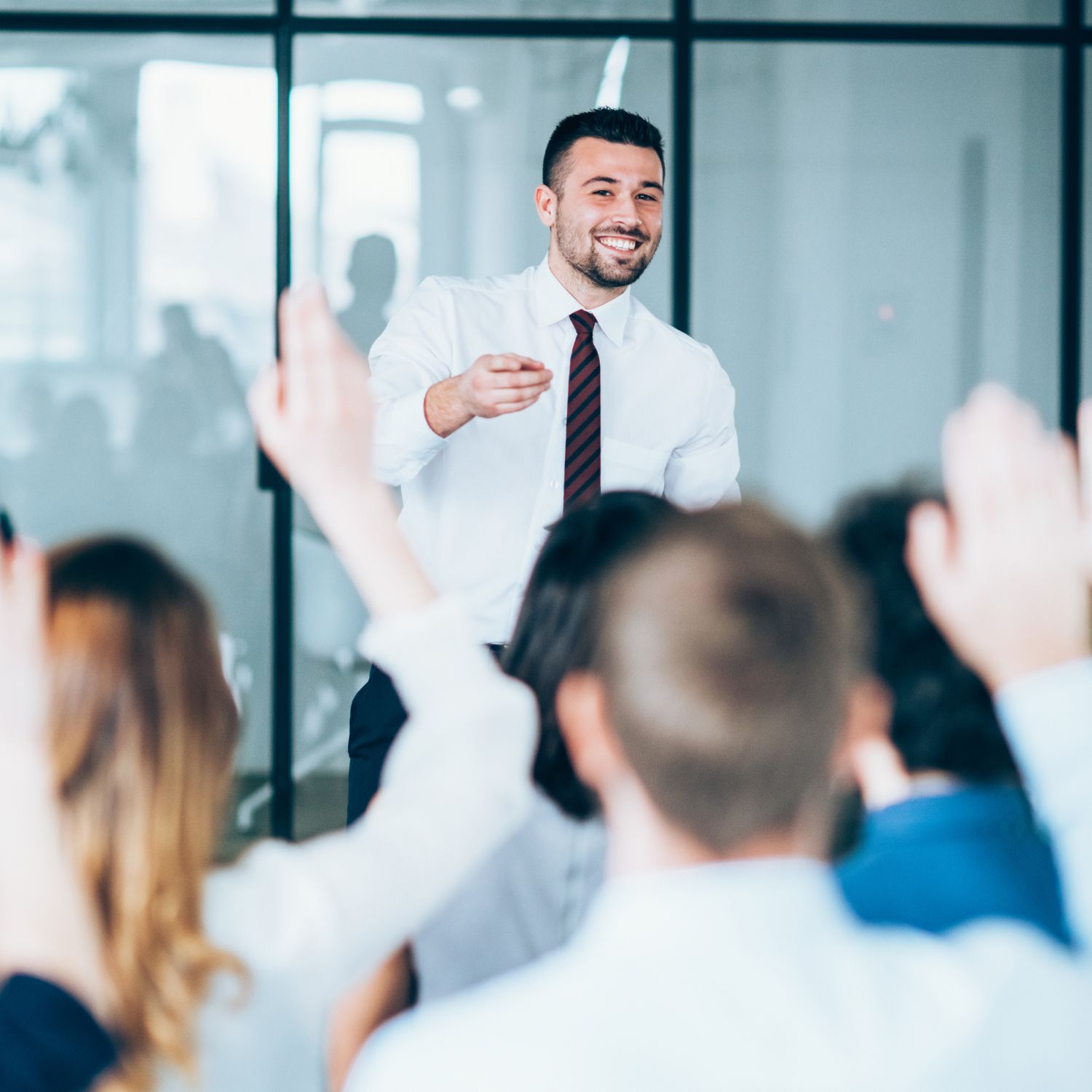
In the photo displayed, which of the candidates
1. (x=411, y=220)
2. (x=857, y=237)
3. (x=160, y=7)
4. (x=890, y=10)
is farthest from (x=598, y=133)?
(x=160, y=7)

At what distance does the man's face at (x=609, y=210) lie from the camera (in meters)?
2.77

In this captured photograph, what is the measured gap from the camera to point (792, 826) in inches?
36.3

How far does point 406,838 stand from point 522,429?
72.2 inches

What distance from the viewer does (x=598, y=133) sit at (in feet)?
9.39

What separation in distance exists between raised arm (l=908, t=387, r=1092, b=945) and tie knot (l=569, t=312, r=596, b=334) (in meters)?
1.86

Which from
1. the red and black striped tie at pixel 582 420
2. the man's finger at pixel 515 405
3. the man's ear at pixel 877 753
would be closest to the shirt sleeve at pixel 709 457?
the red and black striped tie at pixel 582 420

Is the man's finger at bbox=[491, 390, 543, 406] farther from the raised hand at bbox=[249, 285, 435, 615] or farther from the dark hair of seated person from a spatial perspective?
the raised hand at bbox=[249, 285, 435, 615]

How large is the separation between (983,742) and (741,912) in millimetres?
444

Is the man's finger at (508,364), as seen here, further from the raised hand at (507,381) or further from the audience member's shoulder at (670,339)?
the audience member's shoulder at (670,339)

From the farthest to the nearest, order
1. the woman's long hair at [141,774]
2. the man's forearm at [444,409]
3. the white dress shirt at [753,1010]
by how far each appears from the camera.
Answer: the man's forearm at [444,409] → the woman's long hair at [141,774] → the white dress shirt at [753,1010]

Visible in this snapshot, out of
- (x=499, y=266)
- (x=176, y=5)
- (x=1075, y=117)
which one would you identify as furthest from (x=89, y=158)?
(x=1075, y=117)

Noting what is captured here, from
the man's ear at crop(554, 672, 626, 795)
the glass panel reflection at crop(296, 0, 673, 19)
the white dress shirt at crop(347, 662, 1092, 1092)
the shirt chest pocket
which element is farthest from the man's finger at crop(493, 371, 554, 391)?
the glass panel reflection at crop(296, 0, 673, 19)

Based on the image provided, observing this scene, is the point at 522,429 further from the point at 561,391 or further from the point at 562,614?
the point at 562,614

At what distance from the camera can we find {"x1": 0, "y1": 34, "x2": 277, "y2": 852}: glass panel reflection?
3.75 metres
